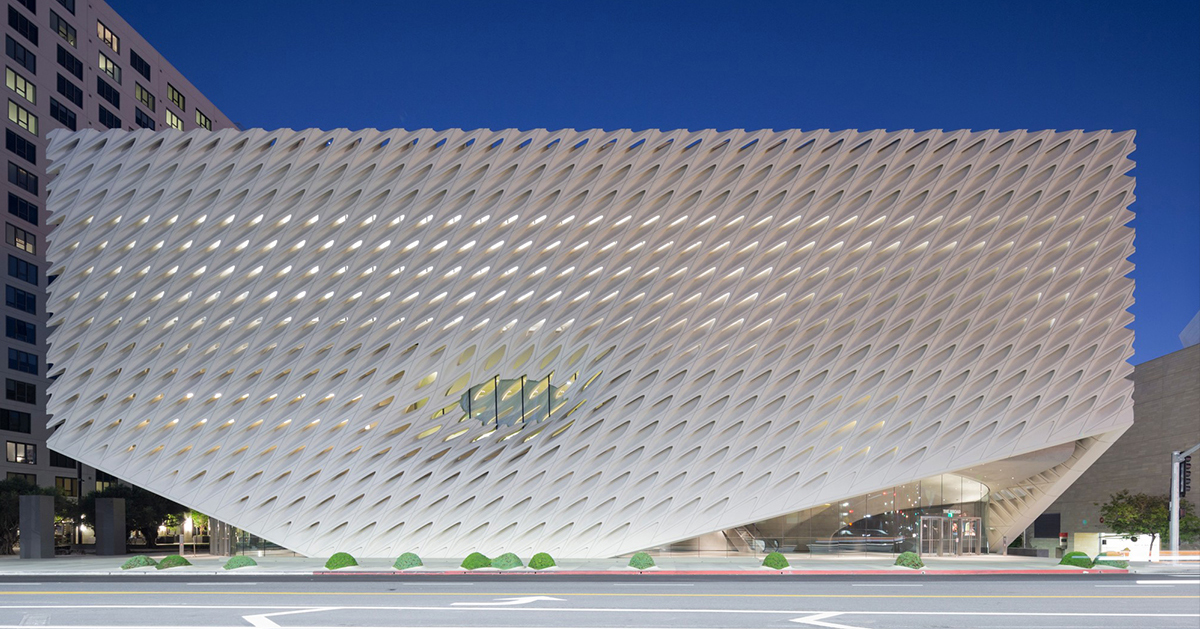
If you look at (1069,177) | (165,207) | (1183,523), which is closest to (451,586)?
(165,207)

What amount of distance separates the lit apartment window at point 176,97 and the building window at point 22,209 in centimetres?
1966

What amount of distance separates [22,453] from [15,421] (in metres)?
2.08

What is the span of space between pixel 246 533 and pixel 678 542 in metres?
15.5

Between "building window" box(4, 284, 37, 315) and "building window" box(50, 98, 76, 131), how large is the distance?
1160 centimetres

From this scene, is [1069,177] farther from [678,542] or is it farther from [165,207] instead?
[165,207]

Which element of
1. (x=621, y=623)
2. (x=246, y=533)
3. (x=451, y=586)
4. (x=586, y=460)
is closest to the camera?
(x=621, y=623)

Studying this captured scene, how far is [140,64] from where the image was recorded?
6838 cm

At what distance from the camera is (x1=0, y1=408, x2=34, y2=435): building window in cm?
5373

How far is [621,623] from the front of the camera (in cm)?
1295

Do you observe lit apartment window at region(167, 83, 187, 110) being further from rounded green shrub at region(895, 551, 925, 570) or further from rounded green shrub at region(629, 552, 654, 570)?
rounded green shrub at region(895, 551, 925, 570)

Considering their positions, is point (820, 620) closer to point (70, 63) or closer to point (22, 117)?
point (22, 117)

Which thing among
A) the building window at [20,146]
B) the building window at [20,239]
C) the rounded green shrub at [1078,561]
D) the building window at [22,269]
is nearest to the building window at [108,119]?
the building window at [20,146]

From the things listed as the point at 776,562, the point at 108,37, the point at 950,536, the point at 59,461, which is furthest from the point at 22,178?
the point at 950,536

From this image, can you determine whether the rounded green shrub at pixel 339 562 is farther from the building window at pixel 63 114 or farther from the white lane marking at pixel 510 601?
the building window at pixel 63 114
